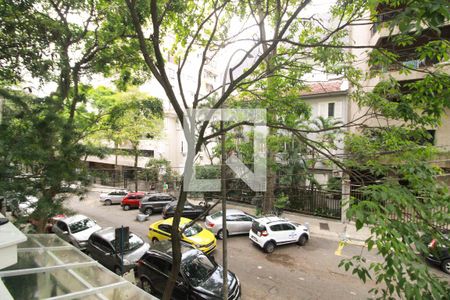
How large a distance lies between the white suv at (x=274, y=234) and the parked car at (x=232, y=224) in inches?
43.3

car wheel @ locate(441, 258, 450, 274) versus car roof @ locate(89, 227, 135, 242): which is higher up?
car roof @ locate(89, 227, 135, 242)

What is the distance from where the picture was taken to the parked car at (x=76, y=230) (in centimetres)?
922

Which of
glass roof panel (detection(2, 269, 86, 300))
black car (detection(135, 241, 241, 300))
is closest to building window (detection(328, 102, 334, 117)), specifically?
black car (detection(135, 241, 241, 300))

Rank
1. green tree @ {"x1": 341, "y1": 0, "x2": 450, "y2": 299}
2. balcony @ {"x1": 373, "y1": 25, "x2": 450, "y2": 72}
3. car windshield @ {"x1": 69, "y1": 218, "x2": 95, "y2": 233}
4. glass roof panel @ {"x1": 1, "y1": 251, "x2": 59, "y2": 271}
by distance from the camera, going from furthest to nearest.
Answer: car windshield @ {"x1": 69, "y1": 218, "x2": 95, "y2": 233} → glass roof panel @ {"x1": 1, "y1": 251, "x2": 59, "y2": 271} → balcony @ {"x1": 373, "y1": 25, "x2": 450, "y2": 72} → green tree @ {"x1": 341, "y1": 0, "x2": 450, "y2": 299}

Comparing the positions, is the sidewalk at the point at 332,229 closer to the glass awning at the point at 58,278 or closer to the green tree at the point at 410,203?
the glass awning at the point at 58,278

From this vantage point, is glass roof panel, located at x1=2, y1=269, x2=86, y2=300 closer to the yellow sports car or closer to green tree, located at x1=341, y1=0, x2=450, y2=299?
green tree, located at x1=341, y1=0, x2=450, y2=299

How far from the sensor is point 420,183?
2469 millimetres

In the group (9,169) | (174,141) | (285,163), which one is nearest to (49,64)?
(9,169)

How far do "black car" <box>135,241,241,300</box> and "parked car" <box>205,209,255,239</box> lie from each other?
349 cm

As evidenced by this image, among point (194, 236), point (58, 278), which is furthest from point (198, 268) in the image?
point (58, 278)

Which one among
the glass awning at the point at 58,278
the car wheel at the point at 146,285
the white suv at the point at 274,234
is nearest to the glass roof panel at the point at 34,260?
the glass awning at the point at 58,278

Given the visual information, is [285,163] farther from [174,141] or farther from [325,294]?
[174,141]

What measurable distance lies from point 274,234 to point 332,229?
13.7ft

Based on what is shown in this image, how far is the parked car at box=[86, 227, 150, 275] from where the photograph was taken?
761cm
